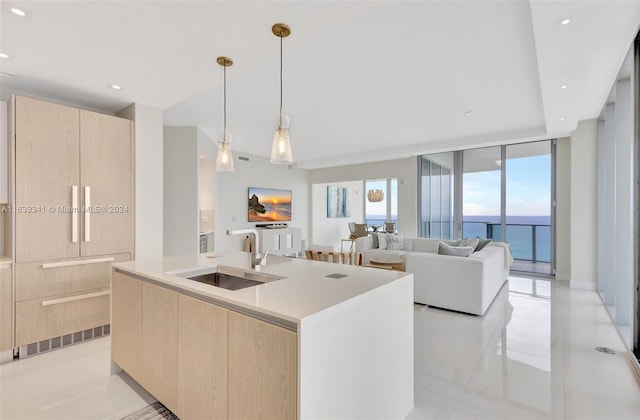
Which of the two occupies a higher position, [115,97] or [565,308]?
[115,97]

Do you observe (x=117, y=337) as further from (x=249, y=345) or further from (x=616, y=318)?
(x=616, y=318)

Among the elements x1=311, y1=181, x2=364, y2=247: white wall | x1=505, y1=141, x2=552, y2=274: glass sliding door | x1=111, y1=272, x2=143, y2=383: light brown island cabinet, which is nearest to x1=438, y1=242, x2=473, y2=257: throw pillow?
x1=505, y1=141, x2=552, y2=274: glass sliding door

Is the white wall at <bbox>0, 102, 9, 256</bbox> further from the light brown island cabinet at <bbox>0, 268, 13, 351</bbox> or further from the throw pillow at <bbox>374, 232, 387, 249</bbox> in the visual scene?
the throw pillow at <bbox>374, 232, 387, 249</bbox>

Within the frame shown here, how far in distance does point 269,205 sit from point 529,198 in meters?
6.05

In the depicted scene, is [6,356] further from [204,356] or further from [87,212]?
[204,356]

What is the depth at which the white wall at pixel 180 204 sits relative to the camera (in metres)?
4.83

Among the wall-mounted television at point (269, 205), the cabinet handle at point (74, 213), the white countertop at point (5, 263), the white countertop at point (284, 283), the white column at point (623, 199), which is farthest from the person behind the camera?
the wall-mounted television at point (269, 205)

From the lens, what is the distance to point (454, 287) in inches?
151

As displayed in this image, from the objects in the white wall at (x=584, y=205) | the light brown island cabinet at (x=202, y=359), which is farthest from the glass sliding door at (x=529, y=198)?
the light brown island cabinet at (x=202, y=359)

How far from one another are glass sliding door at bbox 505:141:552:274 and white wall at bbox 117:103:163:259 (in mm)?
6593

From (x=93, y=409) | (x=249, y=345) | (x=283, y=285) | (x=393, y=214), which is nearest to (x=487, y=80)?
(x=283, y=285)

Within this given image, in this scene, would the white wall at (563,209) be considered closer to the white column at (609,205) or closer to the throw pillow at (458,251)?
the white column at (609,205)

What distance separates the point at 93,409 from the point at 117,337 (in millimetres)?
465

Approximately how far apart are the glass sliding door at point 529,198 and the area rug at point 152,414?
268 inches
